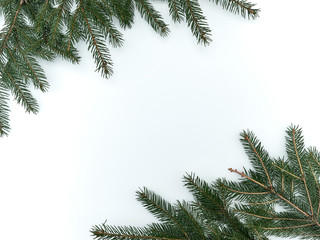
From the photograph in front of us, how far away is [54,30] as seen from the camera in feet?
3.48

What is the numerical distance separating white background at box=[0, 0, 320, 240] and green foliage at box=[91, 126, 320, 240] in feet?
0.39

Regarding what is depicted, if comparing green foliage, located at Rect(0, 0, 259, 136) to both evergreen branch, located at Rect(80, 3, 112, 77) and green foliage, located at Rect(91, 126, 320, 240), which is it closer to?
evergreen branch, located at Rect(80, 3, 112, 77)

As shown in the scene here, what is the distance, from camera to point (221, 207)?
105cm

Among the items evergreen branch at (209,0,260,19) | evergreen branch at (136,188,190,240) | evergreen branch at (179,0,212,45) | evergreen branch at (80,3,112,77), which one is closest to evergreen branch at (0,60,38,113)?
evergreen branch at (80,3,112,77)

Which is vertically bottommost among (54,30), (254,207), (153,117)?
(254,207)

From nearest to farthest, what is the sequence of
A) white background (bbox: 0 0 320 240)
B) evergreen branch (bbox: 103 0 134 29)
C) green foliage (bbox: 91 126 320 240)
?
green foliage (bbox: 91 126 320 240)
evergreen branch (bbox: 103 0 134 29)
white background (bbox: 0 0 320 240)

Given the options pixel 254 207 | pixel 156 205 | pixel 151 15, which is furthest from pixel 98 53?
pixel 254 207

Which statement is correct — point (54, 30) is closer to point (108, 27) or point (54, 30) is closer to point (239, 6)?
point (108, 27)

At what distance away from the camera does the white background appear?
1239mm

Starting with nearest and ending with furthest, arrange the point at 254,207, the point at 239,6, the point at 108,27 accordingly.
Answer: the point at 254,207 < the point at 108,27 < the point at 239,6

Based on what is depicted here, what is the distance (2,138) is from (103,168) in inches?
17.0

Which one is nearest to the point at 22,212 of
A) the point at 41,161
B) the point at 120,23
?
the point at 41,161

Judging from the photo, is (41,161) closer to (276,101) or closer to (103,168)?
(103,168)

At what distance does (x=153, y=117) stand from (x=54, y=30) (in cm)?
50
